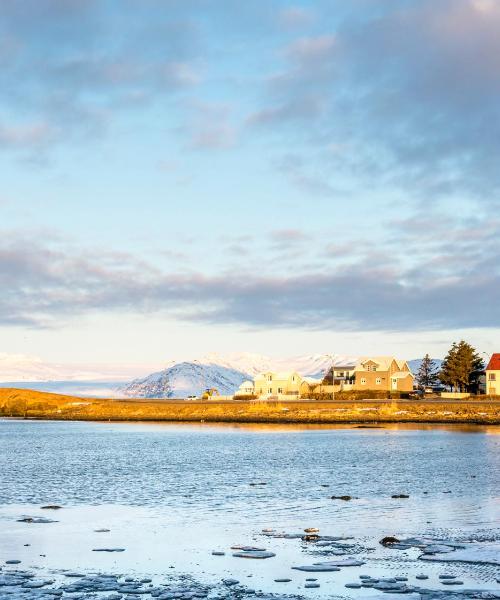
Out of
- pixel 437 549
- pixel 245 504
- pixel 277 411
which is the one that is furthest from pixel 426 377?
pixel 437 549

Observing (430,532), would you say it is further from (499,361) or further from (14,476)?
(499,361)

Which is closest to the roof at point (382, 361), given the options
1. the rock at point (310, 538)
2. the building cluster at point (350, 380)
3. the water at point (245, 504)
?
the building cluster at point (350, 380)

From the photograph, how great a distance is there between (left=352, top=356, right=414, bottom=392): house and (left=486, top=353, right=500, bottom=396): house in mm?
19230

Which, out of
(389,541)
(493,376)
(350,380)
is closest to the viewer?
(389,541)

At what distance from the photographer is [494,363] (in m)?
152

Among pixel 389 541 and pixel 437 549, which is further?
pixel 389 541

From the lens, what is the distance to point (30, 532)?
96.8 feet

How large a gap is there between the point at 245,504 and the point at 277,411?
100602 millimetres

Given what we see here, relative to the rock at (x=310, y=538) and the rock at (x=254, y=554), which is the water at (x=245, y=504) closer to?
the rock at (x=254, y=554)

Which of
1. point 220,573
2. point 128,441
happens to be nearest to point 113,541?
point 220,573

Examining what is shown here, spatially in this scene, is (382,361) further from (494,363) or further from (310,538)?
(310,538)

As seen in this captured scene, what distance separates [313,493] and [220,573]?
18550 mm

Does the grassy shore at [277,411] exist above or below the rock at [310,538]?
above

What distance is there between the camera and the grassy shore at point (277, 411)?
121m
